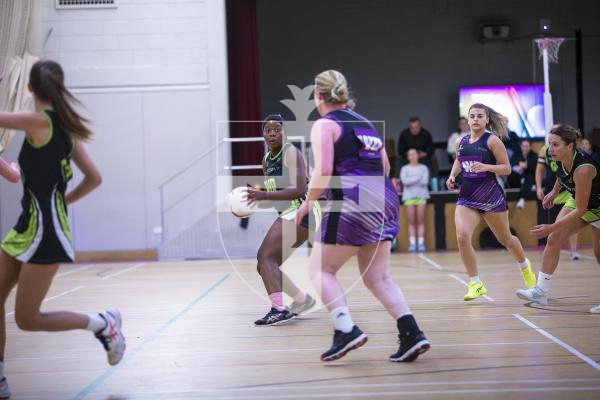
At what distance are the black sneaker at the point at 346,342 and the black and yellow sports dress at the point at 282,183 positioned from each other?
1.80 metres

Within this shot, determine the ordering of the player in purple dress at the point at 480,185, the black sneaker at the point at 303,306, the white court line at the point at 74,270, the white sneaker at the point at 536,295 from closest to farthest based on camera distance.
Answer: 1. the black sneaker at the point at 303,306
2. the white sneaker at the point at 536,295
3. the player in purple dress at the point at 480,185
4. the white court line at the point at 74,270

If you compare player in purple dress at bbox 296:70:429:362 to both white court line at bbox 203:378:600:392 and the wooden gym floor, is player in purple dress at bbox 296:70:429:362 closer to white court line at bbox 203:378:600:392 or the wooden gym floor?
the wooden gym floor

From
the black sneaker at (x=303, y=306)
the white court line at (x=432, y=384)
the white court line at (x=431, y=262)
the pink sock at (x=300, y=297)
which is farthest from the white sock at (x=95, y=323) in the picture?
the white court line at (x=431, y=262)

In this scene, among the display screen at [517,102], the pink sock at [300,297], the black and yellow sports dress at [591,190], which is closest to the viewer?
the black and yellow sports dress at [591,190]

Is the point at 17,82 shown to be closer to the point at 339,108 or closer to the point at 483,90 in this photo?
the point at 339,108

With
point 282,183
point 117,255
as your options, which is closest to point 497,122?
point 282,183

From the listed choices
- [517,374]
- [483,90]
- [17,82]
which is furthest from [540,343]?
[483,90]

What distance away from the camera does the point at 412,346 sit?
4602mm

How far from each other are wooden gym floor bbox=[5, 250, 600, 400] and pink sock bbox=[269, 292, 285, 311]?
0.18m

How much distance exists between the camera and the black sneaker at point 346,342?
4508 mm

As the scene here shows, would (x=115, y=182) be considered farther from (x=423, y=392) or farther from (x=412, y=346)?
(x=423, y=392)

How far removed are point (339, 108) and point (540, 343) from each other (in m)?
2.09

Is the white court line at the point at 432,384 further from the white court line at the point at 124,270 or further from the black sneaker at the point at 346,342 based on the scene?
the white court line at the point at 124,270

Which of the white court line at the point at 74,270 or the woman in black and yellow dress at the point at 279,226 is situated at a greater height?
the woman in black and yellow dress at the point at 279,226
